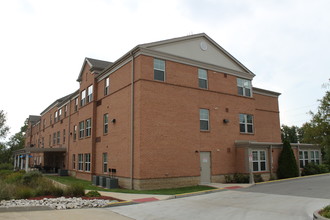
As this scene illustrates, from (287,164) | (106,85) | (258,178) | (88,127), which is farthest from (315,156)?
(88,127)

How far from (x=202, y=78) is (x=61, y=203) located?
13.9 meters

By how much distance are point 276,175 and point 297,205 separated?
12.1 m

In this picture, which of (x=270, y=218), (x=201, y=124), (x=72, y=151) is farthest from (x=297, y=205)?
(x=72, y=151)

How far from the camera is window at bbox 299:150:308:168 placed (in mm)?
26672

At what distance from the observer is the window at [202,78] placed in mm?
22078

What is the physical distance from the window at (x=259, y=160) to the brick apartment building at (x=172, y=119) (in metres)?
0.08

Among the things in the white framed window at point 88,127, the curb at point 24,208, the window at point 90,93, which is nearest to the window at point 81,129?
the white framed window at point 88,127

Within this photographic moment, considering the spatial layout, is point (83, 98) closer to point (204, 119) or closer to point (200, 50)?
point (200, 50)

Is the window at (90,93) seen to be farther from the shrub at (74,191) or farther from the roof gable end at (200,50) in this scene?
the shrub at (74,191)

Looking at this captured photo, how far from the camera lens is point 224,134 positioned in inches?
888

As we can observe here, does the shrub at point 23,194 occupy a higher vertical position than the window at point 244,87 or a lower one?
lower

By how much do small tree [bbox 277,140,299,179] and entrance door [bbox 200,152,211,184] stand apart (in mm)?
6718

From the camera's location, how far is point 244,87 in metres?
25.3

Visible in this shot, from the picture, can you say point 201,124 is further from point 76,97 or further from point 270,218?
point 76,97
